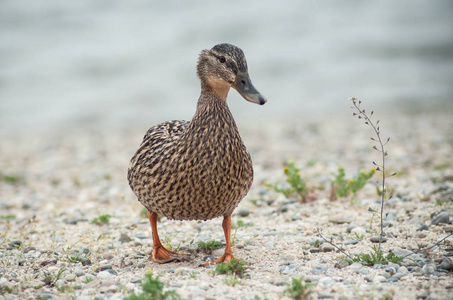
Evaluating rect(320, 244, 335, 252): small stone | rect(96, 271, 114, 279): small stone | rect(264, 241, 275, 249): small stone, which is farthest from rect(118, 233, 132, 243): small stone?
rect(320, 244, 335, 252): small stone

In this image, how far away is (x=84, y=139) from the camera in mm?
11727

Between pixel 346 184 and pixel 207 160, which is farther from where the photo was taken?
pixel 346 184

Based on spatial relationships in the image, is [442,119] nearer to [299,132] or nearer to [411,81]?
[299,132]

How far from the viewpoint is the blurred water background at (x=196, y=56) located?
1568 cm

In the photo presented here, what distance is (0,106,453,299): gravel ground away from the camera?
136 inches

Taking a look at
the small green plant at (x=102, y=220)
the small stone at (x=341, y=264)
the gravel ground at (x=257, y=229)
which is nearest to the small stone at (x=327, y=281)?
the gravel ground at (x=257, y=229)

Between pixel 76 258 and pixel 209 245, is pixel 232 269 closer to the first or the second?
pixel 209 245

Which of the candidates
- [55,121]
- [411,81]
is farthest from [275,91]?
[55,121]

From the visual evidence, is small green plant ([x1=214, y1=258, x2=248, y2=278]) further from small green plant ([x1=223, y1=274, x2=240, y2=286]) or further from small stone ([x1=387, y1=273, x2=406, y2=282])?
small stone ([x1=387, y1=273, x2=406, y2=282])

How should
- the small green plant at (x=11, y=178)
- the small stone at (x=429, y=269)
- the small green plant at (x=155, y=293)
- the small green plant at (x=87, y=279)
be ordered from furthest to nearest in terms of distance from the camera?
1. the small green plant at (x=11, y=178)
2. the small green plant at (x=87, y=279)
3. the small stone at (x=429, y=269)
4. the small green plant at (x=155, y=293)

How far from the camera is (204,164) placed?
3.88 m

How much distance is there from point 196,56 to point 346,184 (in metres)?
15.4

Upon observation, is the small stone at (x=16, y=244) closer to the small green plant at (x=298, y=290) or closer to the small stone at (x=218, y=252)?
the small stone at (x=218, y=252)

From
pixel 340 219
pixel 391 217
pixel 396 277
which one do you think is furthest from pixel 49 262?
pixel 391 217
